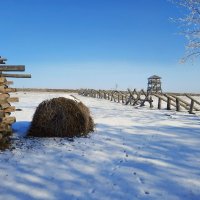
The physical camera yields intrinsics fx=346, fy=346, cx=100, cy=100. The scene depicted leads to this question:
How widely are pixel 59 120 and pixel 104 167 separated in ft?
11.2

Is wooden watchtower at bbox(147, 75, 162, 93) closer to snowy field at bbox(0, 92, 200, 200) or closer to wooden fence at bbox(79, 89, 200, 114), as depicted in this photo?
wooden fence at bbox(79, 89, 200, 114)

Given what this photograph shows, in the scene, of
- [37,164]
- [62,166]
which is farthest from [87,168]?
[37,164]

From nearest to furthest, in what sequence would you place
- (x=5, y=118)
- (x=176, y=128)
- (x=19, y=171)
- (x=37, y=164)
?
(x=19, y=171)
(x=37, y=164)
(x=5, y=118)
(x=176, y=128)

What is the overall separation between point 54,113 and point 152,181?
4.72 metres

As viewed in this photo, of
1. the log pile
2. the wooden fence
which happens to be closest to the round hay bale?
the log pile

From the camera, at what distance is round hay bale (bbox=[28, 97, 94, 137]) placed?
1035 centimetres

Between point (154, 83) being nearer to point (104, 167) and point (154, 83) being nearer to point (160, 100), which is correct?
point (160, 100)

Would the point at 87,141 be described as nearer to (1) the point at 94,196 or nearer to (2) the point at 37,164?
(2) the point at 37,164

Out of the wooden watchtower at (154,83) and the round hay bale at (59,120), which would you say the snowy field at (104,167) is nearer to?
the round hay bale at (59,120)

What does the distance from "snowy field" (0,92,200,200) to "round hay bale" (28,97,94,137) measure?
0.42 meters

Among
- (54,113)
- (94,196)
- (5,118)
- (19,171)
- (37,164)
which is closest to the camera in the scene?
(94,196)

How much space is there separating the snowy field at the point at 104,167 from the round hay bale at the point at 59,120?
416 mm

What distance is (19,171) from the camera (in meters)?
7.03

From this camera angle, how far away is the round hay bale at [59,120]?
1035cm
